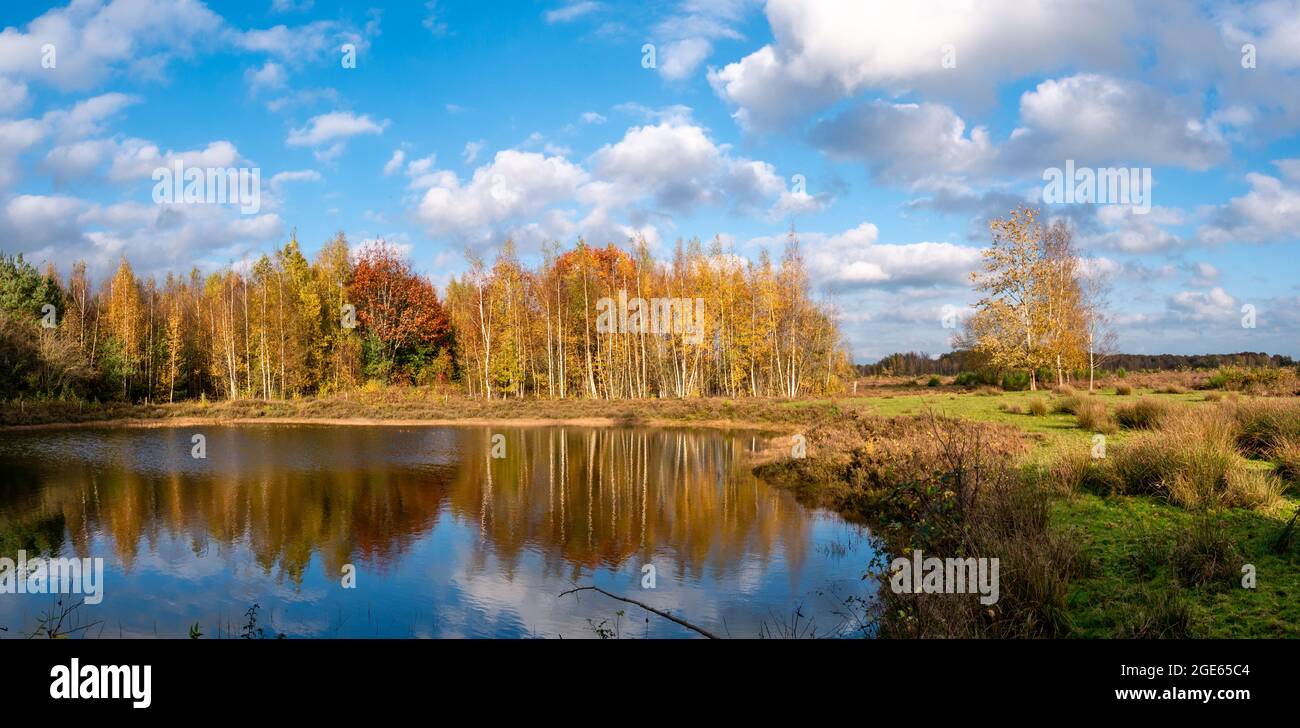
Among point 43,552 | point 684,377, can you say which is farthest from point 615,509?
point 684,377

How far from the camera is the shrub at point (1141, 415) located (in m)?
15.8

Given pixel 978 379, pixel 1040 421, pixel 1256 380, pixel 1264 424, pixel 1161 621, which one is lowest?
pixel 1161 621

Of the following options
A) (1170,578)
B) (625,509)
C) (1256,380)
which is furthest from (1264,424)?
(1256,380)

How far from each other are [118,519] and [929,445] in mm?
16625

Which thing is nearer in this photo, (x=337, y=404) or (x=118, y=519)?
(x=118, y=519)

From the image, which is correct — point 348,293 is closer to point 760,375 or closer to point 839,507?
point 760,375

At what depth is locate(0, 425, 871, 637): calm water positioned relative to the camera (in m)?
8.77

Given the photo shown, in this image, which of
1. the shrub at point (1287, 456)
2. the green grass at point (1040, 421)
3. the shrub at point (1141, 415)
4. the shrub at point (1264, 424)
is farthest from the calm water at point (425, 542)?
the shrub at point (1141, 415)

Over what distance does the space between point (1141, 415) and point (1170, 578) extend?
11.9 metres

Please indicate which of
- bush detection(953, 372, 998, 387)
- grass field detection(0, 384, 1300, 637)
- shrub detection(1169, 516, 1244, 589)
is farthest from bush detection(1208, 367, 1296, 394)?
shrub detection(1169, 516, 1244, 589)

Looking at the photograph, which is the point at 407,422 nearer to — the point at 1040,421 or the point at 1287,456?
the point at 1040,421

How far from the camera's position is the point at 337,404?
41.7 metres

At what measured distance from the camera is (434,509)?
15555 millimetres

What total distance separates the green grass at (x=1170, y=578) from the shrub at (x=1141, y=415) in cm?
803
